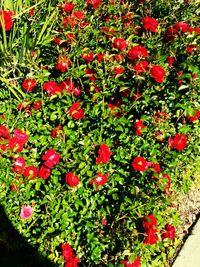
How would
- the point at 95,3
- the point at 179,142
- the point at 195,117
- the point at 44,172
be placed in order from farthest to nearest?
1. the point at 95,3
2. the point at 195,117
3. the point at 179,142
4. the point at 44,172

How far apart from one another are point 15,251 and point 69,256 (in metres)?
0.46

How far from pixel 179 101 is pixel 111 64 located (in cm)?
53

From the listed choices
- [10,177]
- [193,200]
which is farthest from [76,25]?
[193,200]

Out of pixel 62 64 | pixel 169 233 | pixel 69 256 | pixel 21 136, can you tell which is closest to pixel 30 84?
pixel 62 64

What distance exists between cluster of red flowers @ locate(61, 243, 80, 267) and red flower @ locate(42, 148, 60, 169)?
496mm

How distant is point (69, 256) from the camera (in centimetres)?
187

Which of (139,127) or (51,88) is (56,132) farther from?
(139,127)

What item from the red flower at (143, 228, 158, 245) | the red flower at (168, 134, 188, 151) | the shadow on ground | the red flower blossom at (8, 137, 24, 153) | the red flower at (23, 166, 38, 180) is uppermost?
the red flower blossom at (8, 137, 24, 153)

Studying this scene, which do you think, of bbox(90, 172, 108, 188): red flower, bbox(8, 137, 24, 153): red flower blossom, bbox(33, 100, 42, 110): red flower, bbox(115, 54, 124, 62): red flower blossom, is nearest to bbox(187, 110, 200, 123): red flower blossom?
bbox(115, 54, 124, 62): red flower blossom

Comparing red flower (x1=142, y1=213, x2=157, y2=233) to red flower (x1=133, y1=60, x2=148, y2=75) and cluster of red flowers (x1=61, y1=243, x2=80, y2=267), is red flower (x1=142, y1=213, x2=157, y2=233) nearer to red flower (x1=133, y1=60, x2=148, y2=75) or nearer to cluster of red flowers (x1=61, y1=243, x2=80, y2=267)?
cluster of red flowers (x1=61, y1=243, x2=80, y2=267)

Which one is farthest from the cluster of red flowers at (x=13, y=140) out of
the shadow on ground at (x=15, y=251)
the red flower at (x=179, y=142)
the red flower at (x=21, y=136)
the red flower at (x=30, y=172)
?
the red flower at (x=179, y=142)

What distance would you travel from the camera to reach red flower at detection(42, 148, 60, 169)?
6.07 ft

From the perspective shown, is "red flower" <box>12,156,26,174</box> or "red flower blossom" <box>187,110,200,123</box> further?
"red flower blossom" <box>187,110,200,123</box>

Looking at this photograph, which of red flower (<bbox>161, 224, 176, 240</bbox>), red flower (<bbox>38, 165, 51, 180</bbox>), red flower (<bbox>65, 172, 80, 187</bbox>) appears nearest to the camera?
red flower (<bbox>65, 172, 80, 187</bbox>)
